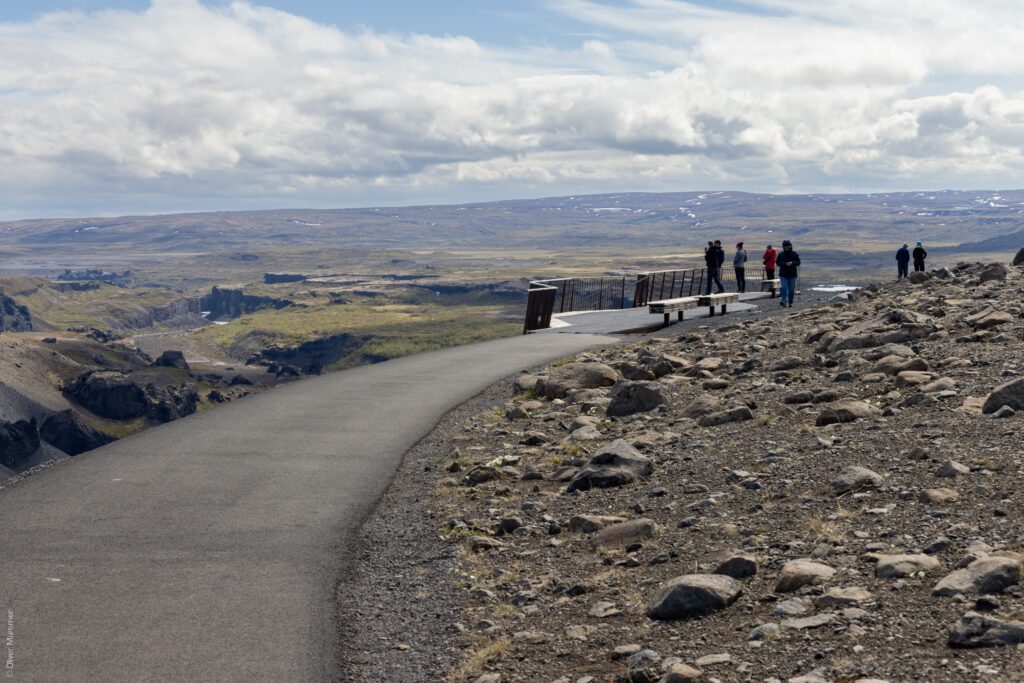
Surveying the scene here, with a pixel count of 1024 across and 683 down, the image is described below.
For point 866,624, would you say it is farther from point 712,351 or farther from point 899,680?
point 712,351

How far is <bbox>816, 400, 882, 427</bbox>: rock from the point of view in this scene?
1148 centimetres

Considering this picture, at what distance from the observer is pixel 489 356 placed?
2445 cm

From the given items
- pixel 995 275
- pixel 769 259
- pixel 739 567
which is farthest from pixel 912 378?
pixel 769 259

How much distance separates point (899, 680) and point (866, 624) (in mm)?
769

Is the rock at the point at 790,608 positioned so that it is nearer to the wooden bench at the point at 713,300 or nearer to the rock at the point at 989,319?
the rock at the point at 989,319

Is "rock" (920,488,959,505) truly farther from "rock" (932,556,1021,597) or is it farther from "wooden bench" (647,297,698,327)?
"wooden bench" (647,297,698,327)

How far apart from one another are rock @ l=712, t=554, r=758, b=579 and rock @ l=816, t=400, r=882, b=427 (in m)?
4.53

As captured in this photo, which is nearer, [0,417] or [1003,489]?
[1003,489]

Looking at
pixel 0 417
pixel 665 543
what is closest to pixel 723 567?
pixel 665 543

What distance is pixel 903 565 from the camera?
6.73 meters

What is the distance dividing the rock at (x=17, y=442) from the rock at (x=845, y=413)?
469 ft

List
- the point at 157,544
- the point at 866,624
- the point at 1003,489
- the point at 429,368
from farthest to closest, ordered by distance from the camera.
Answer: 1. the point at 429,368
2. the point at 157,544
3. the point at 1003,489
4. the point at 866,624

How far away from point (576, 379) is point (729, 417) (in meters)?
5.16

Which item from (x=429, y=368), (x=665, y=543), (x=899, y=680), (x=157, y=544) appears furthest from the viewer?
(x=429, y=368)
